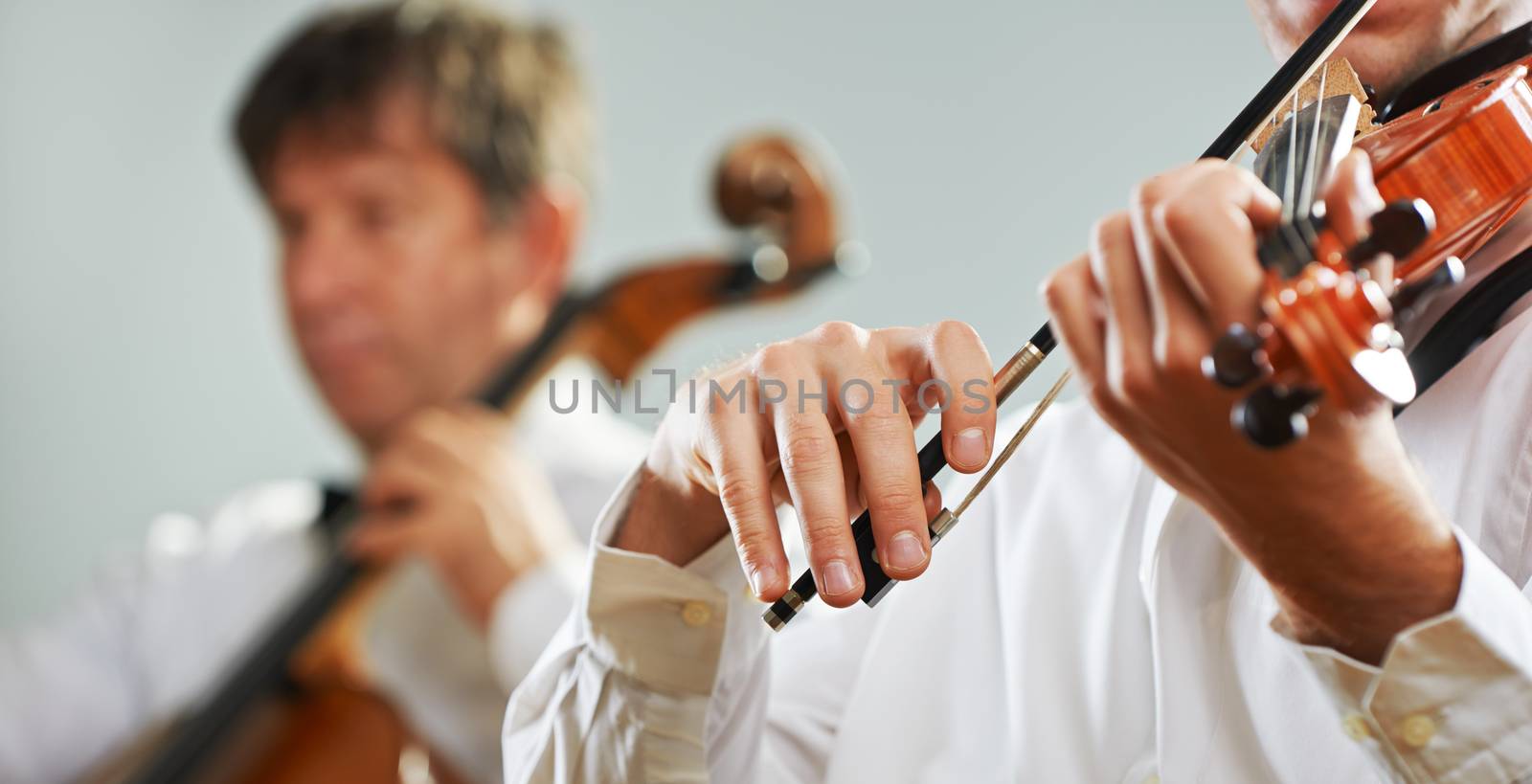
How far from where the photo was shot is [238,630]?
4.63ft

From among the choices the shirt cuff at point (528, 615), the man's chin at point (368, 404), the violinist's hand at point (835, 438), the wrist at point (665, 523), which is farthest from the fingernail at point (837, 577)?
the man's chin at point (368, 404)

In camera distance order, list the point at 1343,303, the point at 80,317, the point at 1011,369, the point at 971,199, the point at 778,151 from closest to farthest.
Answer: the point at 1343,303, the point at 1011,369, the point at 778,151, the point at 971,199, the point at 80,317

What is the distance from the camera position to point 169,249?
1898mm

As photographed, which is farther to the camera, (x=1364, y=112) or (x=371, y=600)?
(x=371, y=600)

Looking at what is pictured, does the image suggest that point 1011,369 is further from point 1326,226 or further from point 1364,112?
point 1364,112

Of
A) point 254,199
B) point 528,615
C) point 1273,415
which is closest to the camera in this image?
point 1273,415

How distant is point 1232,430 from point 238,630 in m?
1.31

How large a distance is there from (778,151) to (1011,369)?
0.76 metres

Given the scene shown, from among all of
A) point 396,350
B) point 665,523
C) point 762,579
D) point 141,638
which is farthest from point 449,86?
point 762,579

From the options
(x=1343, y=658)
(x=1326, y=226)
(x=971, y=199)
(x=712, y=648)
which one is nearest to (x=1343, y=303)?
(x=1326, y=226)

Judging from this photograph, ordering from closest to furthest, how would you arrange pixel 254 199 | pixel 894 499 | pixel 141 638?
pixel 894 499 → pixel 141 638 → pixel 254 199

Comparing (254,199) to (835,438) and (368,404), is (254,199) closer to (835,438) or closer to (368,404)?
(368,404)

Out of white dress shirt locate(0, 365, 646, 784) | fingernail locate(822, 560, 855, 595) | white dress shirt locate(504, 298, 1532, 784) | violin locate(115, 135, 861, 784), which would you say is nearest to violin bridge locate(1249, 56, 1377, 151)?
white dress shirt locate(504, 298, 1532, 784)

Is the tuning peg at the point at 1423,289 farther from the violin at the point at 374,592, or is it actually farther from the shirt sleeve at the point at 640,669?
the violin at the point at 374,592
